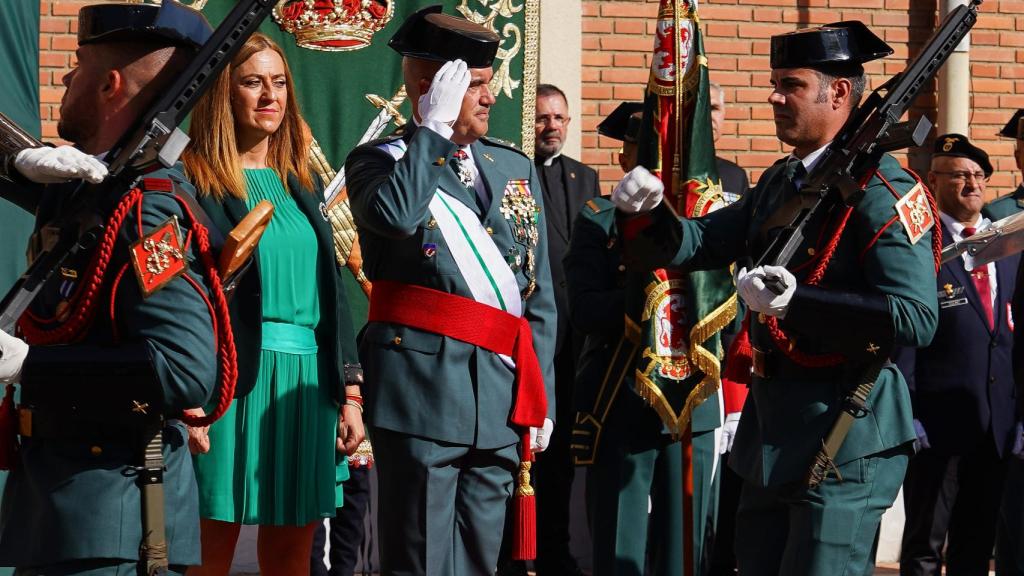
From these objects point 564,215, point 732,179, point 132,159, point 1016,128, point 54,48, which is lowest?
point 564,215

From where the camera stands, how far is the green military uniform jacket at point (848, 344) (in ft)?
13.3

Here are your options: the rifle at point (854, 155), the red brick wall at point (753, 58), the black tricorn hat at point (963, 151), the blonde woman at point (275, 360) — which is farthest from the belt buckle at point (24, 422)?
the black tricorn hat at point (963, 151)

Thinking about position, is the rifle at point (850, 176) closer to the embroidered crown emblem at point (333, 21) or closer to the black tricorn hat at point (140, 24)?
the black tricorn hat at point (140, 24)

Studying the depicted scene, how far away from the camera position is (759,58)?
25.9 feet

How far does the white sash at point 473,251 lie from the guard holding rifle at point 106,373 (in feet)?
3.87

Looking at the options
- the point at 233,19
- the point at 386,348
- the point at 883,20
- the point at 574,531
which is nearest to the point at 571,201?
the point at 574,531

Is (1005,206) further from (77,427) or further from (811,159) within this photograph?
(77,427)

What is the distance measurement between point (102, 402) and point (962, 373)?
439 centimetres

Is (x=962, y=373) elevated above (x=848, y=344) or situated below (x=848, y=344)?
below

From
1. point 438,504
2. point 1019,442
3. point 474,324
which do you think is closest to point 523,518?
point 438,504

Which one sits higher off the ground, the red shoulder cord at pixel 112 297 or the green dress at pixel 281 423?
the red shoulder cord at pixel 112 297

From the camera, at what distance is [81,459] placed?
9.89ft

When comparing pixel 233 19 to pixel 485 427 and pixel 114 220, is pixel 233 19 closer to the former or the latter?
pixel 114 220

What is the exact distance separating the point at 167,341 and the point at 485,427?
140cm
